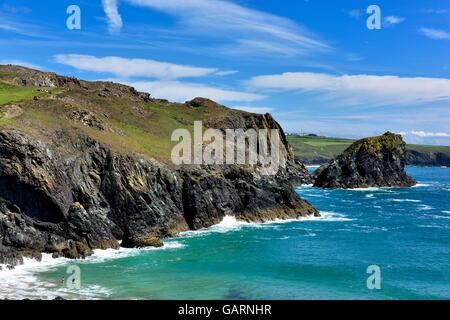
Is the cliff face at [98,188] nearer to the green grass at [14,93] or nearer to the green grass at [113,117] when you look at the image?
the green grass at [113,117]

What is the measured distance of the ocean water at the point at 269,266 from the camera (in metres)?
44.2

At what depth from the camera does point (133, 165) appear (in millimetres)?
73625

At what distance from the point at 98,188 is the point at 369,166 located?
116 meters

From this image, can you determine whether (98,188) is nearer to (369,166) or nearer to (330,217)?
(330,217)

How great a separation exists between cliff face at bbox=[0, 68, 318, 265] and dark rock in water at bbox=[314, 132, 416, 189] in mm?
66992

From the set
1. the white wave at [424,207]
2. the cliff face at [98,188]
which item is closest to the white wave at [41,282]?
the cliff face at [98,188]

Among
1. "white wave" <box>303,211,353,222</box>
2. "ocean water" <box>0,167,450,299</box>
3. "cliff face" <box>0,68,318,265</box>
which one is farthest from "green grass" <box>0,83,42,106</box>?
"white wave" <box>303,211,353,222</box>

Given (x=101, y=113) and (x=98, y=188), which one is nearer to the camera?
(x=98, y=188)

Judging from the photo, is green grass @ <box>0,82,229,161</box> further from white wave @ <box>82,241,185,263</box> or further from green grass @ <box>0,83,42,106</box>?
white wave @ <box>82,241,185,263</box>

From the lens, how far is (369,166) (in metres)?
162

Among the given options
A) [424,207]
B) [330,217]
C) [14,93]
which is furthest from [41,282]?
[424,207]

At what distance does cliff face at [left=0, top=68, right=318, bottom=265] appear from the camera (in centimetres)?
5797
